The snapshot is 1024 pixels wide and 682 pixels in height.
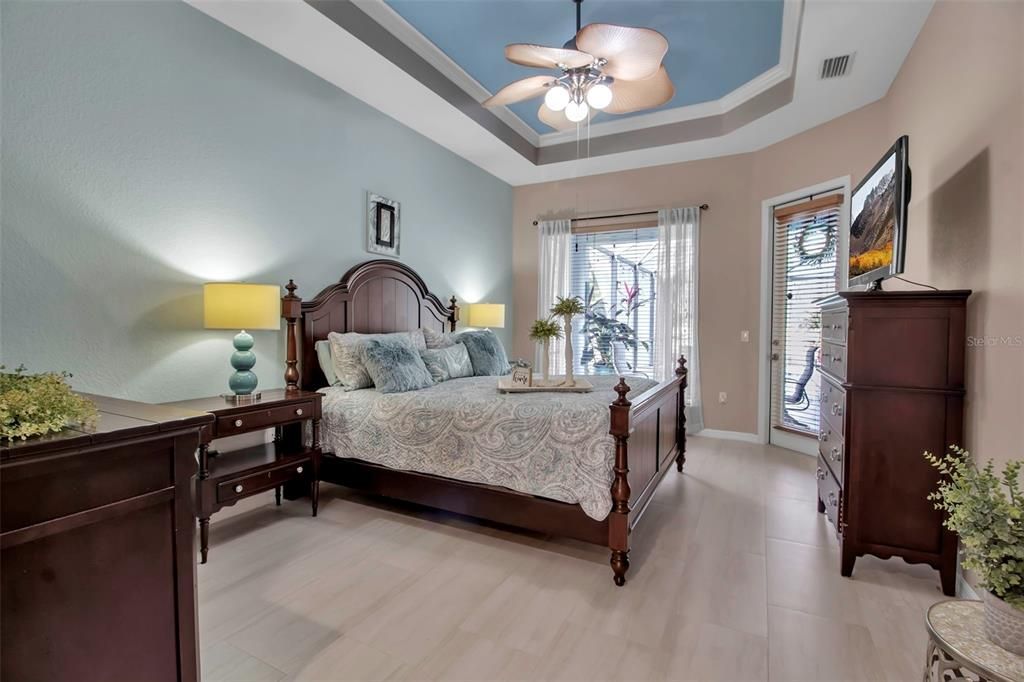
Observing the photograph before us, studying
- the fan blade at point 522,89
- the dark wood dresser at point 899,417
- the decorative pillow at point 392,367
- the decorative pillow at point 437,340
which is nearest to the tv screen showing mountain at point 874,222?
the dark wood dresser at point 899,417

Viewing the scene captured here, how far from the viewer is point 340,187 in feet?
11.8

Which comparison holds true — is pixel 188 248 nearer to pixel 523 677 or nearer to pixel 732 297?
pixel 523 677

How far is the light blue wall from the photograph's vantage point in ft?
6.80

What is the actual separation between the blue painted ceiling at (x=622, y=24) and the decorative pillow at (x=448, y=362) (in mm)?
2272

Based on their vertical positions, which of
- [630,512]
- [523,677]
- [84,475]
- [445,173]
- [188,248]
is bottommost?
[523,677]

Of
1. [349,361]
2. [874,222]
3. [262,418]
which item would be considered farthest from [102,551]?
[874,222]

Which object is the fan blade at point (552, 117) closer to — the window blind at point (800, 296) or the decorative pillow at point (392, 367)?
the decorative pillow at point (392, 367)

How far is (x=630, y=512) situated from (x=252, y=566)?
6.14 feet

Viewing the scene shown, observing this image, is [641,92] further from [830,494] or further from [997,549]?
[997,549]

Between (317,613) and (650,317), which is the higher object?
(650,317)

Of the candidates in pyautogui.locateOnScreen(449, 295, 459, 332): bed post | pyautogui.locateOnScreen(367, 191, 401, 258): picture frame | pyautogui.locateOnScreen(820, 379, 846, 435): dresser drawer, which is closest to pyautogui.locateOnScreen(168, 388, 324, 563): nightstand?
pyautogui.locateOnScreen(367, 191, 401, 258): picture frame

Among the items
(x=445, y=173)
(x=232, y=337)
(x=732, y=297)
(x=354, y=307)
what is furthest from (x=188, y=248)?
(x=732, y=297)

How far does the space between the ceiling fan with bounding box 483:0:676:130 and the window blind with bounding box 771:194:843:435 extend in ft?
6.88

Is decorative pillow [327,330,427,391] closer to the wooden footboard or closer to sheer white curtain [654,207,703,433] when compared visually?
the wooden footboard
